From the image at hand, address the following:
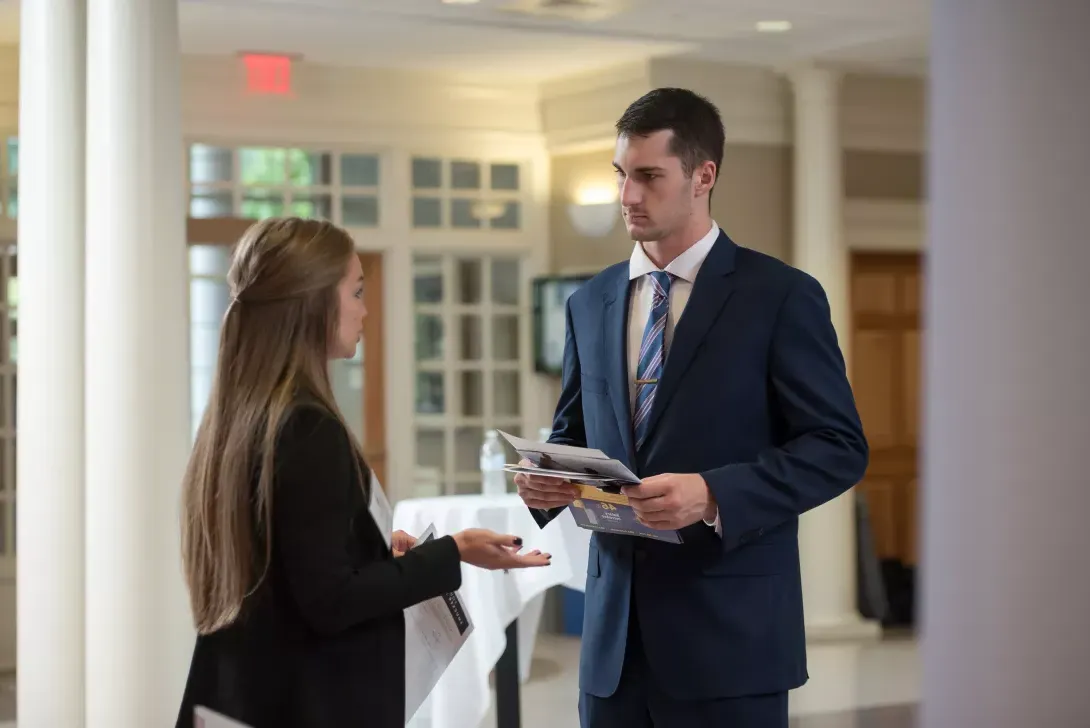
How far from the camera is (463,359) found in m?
7.99

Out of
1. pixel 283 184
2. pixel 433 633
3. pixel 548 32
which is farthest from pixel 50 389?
pixel 283 184

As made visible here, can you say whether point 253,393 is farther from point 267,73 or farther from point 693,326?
point 267,73

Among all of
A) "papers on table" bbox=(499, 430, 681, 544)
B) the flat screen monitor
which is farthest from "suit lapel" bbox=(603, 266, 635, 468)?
the flat screen monitor

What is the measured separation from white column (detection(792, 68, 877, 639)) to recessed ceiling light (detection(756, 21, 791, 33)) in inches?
25.9

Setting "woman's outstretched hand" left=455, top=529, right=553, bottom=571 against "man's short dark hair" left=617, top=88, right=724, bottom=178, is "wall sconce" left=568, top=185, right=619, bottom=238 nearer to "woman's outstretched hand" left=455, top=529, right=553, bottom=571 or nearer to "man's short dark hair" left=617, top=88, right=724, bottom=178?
"man's short dark hair" left=617, top=88, right=724, bottom=178

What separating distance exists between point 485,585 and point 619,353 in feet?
10.1

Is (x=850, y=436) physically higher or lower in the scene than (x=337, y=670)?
higher

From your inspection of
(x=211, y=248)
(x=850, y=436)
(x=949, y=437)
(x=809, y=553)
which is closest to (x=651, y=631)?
(x=850, y=436)

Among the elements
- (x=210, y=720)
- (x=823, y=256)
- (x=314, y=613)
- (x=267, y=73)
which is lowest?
(x=210, y=720)

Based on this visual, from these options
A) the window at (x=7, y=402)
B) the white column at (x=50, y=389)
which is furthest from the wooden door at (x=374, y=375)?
the white column at (x=50, y=389)

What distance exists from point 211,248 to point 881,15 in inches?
156

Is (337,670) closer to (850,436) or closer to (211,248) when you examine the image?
(850,436)

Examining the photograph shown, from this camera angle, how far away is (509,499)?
5742mm

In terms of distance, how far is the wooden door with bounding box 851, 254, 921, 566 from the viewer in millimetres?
8109
